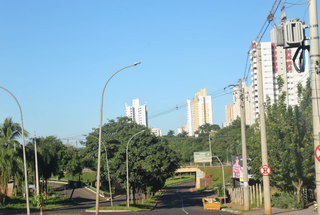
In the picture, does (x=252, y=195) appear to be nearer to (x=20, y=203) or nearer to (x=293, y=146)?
(x=293, y=146)

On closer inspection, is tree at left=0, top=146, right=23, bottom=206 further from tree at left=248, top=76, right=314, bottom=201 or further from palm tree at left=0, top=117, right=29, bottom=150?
tree at left=248, top=76, right=314, bottom=201

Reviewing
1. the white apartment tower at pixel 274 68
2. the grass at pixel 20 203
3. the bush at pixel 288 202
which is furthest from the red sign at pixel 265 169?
the white apartment tower at pixel 274 68

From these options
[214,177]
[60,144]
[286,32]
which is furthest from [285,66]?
[286,32]

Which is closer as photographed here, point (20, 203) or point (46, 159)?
point (20, 203)

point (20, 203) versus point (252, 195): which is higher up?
point (252, 195)

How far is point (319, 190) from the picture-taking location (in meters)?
11.5

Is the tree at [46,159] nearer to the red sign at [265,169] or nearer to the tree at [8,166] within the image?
the tree at [8,166]

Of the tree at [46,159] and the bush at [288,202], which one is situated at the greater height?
the tree at [46,159]

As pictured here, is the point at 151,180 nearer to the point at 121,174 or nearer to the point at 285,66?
the point at 121,174

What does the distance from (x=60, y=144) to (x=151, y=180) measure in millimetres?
18850

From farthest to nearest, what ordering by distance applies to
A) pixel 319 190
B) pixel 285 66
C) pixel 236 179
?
pixel 285 66 → pixel 236 179 → pixel 319 190

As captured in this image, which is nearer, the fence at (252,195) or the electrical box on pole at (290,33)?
the electrical box on pole at (290,33)

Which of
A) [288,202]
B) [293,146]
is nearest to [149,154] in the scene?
[288,202]

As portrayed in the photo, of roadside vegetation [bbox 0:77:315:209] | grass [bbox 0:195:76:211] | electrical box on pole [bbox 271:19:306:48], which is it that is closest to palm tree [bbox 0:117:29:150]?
roadside vegetation [bbox 0:77:315:209]
